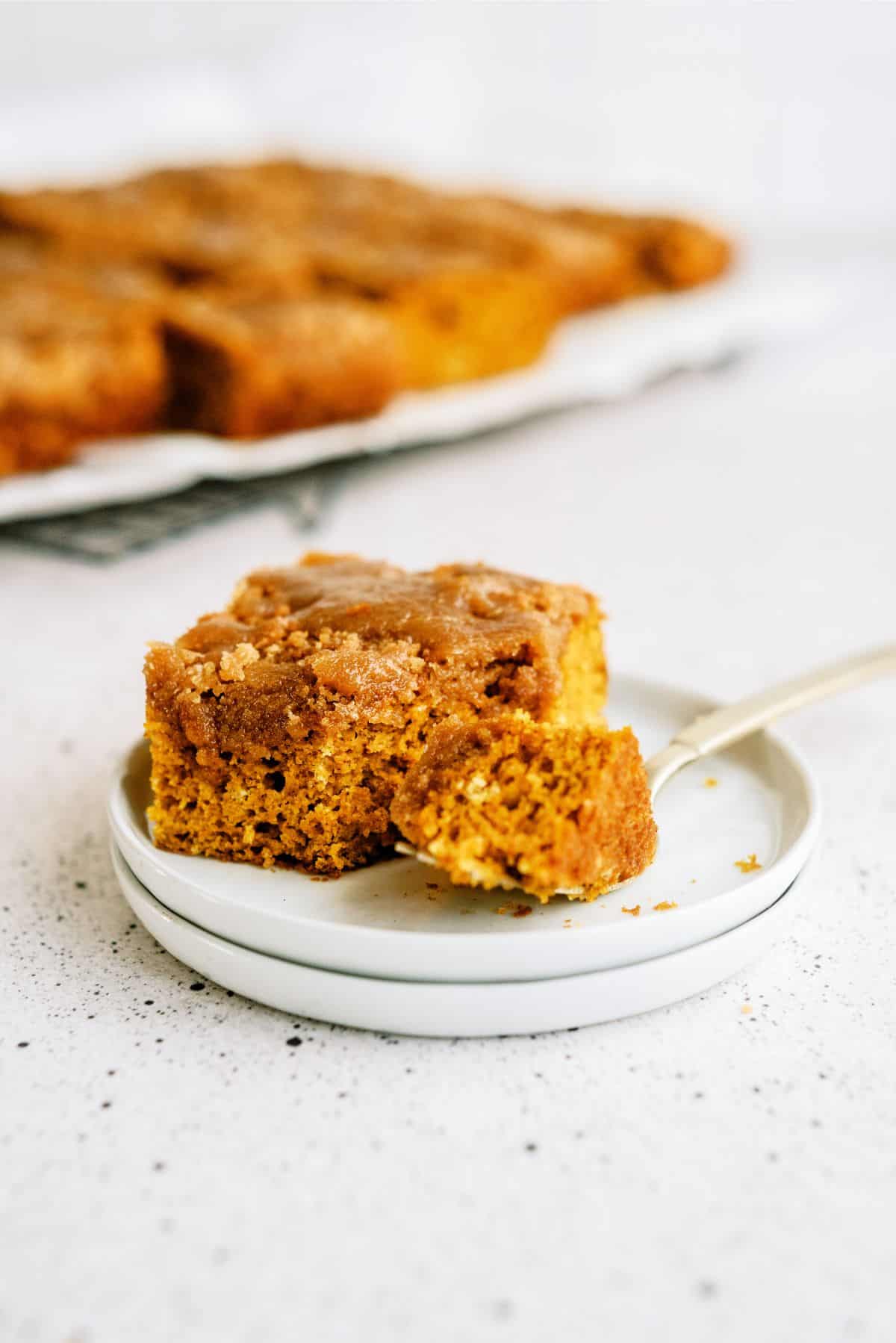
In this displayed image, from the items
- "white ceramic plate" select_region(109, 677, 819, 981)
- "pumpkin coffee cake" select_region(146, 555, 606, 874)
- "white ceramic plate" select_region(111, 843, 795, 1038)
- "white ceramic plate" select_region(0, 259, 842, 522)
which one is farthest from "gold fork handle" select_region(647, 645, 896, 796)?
"white ceramic plate" select_region(0, 259, 842, 522)

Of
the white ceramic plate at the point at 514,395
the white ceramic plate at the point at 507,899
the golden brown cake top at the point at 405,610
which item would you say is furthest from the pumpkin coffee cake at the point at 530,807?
the white ceramic plate at the point at 514,395

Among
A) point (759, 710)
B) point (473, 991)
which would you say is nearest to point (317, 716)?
point (473, 991)

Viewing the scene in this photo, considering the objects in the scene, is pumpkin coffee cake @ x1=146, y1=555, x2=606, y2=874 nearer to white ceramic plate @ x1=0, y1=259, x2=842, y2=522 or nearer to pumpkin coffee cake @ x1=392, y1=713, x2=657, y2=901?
pumpkin coffee cake @ x1=392, y1=713, x2=657, y2=901

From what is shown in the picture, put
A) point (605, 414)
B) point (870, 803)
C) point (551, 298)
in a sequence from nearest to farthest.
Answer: point (870, 803) → point (551, 298) → point (605, 414)

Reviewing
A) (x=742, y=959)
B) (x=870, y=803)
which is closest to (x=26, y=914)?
(x=742, y=959)

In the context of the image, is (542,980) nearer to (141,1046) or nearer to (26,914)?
(141,1046)

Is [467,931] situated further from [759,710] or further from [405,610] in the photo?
[759,710]
